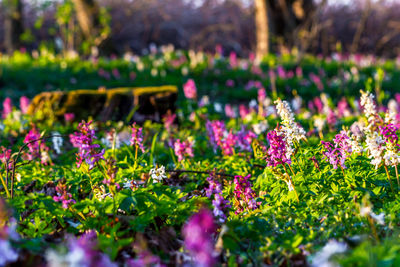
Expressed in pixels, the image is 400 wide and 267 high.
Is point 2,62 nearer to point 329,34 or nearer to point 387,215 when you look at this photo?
point 387,215

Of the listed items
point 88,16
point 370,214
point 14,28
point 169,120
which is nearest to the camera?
point 370,214

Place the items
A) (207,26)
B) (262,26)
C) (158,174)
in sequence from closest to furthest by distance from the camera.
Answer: (158,174), (262,26), (207,26)

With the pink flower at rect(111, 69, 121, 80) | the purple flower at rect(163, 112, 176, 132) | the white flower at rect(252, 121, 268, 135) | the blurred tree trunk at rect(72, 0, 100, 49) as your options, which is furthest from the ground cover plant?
the blurred tree trunk at rect(72, 0, 100, 49)

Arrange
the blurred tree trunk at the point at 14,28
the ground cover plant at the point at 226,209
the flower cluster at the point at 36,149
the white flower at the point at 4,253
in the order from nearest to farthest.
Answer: the white flower at the point at 4,253, the ground cover plant at the point at 226,209, the flower cluster at the point at 36,149, the blurred tree trunk at the point at 14,28

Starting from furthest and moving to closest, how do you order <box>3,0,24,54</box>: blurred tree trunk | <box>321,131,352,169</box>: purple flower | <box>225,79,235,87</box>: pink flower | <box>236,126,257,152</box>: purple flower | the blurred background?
the blurred background
<box>3,0,24,54</box>: blurred tree trunk
<box>225,79,235,87</box>: pink flower
<box>236,126,257,152</box>: purple flower
<box>321,131,352,169</box>: purple flower

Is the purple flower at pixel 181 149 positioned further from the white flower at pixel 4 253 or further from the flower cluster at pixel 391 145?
the white flower at pixel 4 253

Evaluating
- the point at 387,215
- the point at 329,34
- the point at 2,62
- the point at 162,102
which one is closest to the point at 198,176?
the point at 387,215

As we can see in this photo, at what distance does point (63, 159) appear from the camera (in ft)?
16.3

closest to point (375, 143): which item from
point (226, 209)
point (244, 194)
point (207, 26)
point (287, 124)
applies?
point (287, 124)

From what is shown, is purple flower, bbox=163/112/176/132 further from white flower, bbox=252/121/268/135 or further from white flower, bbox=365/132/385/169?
white flower, bbox=365/132/385/169

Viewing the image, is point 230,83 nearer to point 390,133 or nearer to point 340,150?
point 340,150

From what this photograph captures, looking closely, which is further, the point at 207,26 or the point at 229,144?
the point at 207,26

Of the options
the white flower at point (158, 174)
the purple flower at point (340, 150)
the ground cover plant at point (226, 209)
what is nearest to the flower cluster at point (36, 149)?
the ground cover plant at point (226, 209)

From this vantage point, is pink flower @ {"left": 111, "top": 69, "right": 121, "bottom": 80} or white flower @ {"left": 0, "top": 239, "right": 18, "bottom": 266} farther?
pink flower @ {"left": 111, "top": 69, "right": 121, "bottom": 80}
